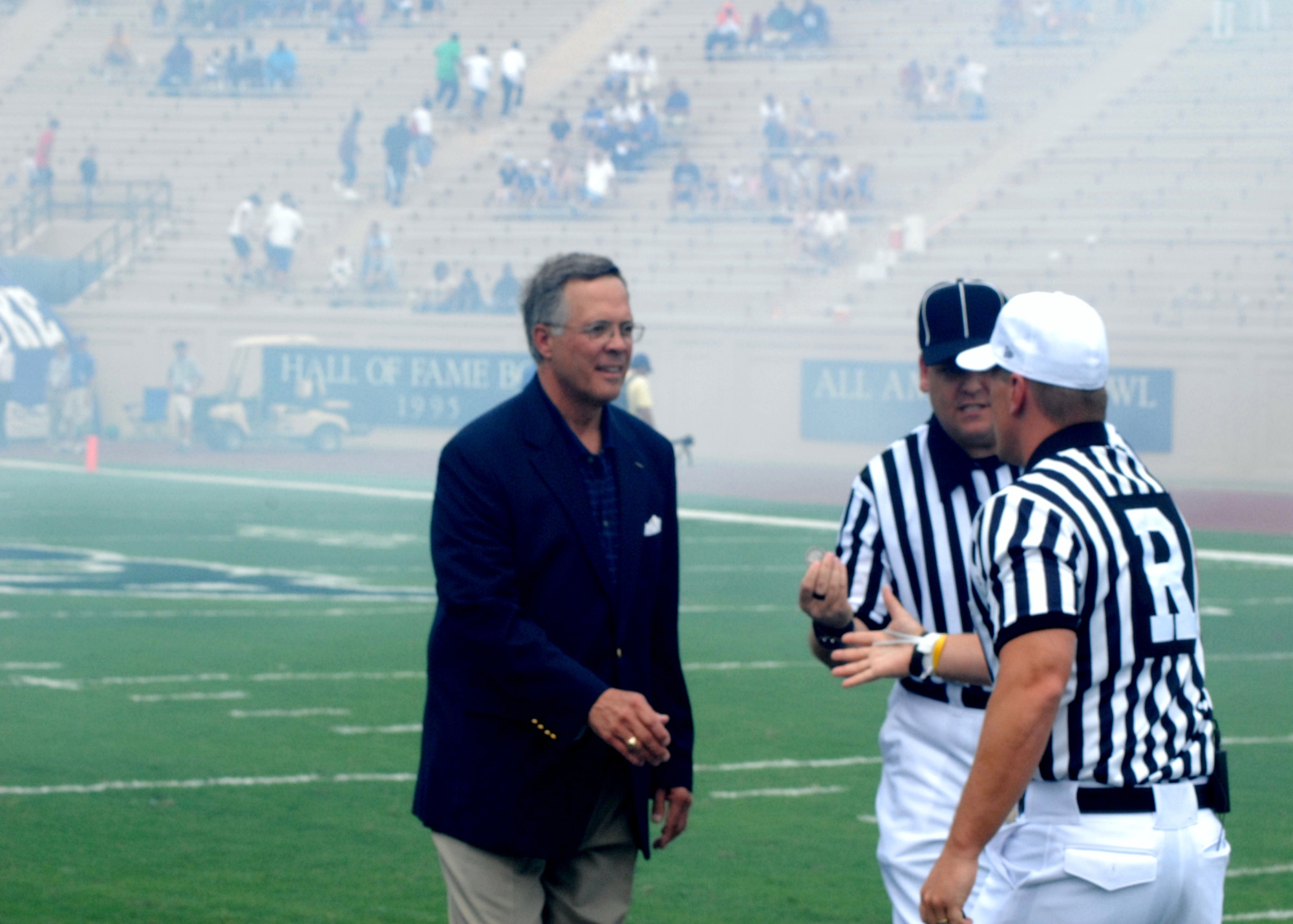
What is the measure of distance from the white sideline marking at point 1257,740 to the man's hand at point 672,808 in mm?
5519

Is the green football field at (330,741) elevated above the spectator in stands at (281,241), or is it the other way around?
the spectator in stands at (281,241)

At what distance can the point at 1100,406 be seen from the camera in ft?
9.80

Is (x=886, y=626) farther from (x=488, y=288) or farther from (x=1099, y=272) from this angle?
(x=488, y=288)

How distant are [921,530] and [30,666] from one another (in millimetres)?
7559

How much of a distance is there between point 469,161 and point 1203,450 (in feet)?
55.3

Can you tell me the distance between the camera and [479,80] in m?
37.1

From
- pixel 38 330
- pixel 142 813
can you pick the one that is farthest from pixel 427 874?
pixel 38 330

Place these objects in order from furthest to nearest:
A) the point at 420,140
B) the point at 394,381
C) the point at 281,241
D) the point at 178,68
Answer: the point at 178,68
the point at 420,140
the point at 281,241
the point at 394,381

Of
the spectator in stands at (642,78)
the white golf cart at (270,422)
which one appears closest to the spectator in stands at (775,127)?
the spectator in stands at (642,78)

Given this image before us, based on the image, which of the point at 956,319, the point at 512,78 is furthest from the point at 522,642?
the point at 512,78

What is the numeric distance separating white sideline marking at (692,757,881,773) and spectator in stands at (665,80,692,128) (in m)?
28.6

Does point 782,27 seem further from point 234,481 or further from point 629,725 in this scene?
point 629,725

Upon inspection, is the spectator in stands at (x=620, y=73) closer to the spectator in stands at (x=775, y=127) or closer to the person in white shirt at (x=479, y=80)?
the person in white shirt at (x=479, y=80)

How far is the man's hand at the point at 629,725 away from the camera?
3438mm
